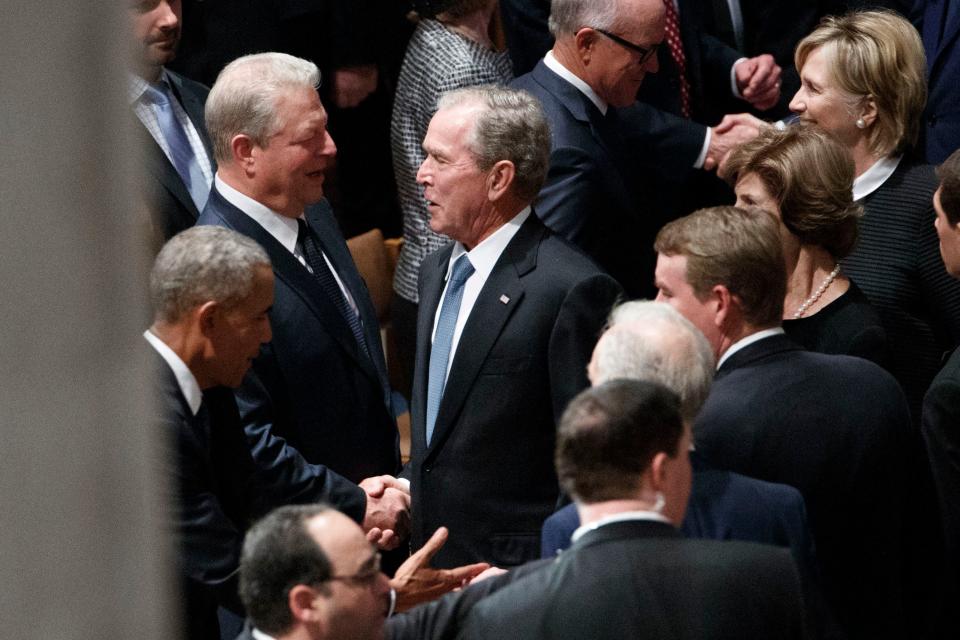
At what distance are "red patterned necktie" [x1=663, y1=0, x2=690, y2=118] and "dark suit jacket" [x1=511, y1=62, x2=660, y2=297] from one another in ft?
2.58

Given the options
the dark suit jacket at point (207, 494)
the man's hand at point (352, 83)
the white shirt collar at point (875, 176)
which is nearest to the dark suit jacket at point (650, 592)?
the dark suit jacket at point (207, 494)

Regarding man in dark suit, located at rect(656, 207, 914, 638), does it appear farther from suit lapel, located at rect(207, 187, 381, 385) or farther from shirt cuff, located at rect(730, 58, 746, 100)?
shirt cuff, located at rect(730, 58, 746, 100)

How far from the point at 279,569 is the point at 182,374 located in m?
0.84

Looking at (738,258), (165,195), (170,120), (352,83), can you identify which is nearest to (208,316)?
(738,258)

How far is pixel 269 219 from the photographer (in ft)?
12.5

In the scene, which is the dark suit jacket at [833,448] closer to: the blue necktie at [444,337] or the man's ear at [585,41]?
the blue necktie at [444,337]

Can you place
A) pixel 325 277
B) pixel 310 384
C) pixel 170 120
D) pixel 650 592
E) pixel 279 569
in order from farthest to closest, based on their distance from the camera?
pixel 170 120 < pixel 325 277 < pixel 310 384 < pixel 279 569 < pixel 650 592

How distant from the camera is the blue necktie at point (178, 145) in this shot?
14.9 ft

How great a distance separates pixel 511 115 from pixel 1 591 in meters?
2.92

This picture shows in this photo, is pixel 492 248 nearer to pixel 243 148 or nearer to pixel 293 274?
pixel 293 274

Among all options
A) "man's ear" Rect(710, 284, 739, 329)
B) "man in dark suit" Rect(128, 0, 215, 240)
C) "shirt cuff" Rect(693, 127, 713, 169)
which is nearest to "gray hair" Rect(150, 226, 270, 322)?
"man's ear" Rect(710, 284, 739, 329)

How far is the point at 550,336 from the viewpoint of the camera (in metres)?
3.50

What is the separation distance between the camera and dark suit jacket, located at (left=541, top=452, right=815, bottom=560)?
8.39ft

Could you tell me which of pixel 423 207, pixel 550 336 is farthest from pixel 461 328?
pixel 423 207
